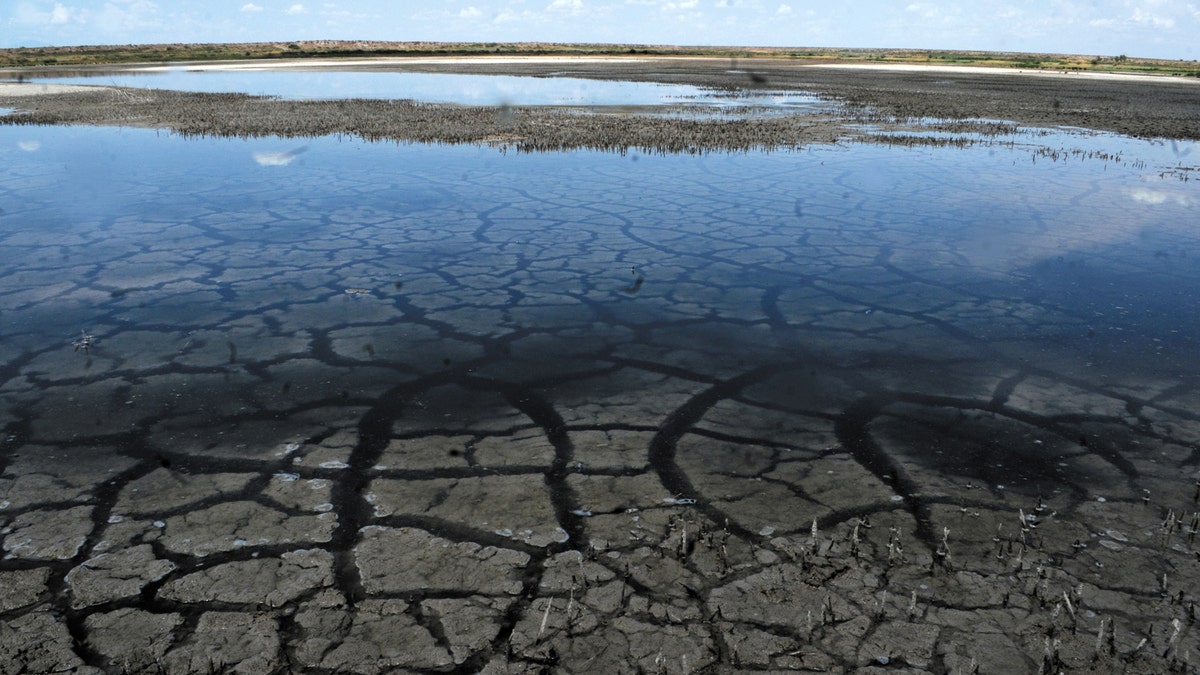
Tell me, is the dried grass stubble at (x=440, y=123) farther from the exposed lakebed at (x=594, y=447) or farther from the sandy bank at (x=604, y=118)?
the exposed lakebed at (x=594, y=447)

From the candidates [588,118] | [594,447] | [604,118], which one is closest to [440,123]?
[588,118]

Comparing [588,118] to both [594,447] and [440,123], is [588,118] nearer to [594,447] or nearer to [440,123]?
[440,123]

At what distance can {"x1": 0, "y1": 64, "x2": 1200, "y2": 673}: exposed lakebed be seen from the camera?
2.80 meters

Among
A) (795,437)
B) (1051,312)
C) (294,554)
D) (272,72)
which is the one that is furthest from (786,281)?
(272,72)

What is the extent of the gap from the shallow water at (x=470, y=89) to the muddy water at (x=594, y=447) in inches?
735

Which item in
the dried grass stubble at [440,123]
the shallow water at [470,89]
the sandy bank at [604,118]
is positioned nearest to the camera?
the dried grass stubble at [440,123]

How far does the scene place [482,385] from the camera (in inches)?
188

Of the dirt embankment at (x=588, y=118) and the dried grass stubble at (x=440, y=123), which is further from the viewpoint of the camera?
the dirt embankment at (x=588, y=118)

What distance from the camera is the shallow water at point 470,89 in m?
26.8

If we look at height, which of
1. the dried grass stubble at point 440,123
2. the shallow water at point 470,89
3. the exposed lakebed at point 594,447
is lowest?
the exposed lakebed at point 594,447

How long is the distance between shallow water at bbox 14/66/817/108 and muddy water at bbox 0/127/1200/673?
61.3 feet

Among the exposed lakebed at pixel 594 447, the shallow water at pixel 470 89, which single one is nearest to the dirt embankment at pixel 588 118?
the shallow water at pixel 470 89

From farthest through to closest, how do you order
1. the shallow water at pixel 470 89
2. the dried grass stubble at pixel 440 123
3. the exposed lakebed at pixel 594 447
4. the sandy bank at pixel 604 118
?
the shallow water at pixel 470 89 < the sandy bank at pixel 604 118 < the dried grass stubble at pixel 440 123 < the exposed lakebed at pixel 594 447

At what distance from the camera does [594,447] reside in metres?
4.06
